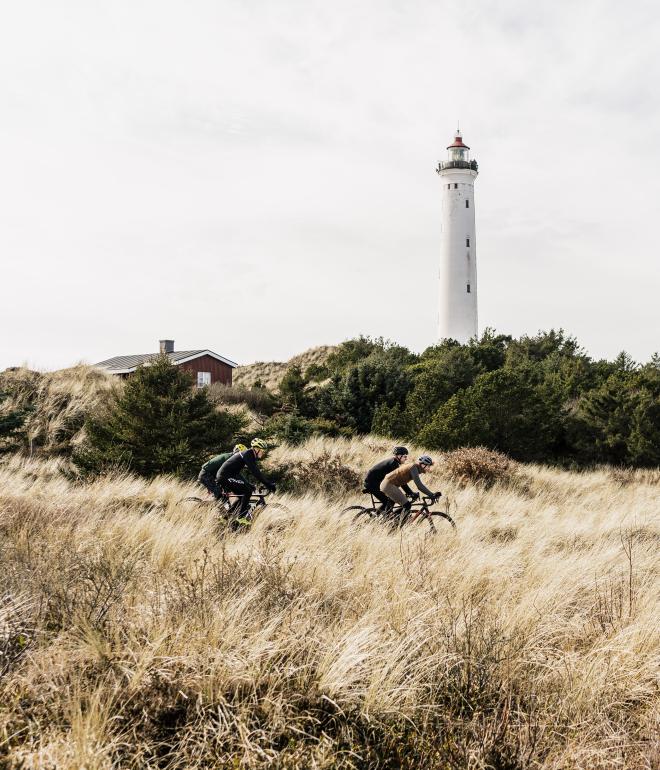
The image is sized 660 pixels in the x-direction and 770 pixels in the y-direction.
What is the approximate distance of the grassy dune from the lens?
10.3ft

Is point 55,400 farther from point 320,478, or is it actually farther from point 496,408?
point 496,408

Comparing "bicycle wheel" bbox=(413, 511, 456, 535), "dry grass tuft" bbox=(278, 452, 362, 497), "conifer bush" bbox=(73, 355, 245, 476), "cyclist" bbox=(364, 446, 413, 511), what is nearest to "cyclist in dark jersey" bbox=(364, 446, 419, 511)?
Answer: "cyclist" bbox=(364, 446, 413, 511)

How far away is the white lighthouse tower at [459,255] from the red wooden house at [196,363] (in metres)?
16.0

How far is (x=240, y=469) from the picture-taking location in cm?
901

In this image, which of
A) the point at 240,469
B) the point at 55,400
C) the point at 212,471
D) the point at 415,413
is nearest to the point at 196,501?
the point at 212,471

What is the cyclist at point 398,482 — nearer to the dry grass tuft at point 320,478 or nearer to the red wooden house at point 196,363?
the dry grass tuft at point 320,478

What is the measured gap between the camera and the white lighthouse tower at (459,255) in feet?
154

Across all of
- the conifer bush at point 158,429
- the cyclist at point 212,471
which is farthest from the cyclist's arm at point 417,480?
the conifer bush at point 158,429

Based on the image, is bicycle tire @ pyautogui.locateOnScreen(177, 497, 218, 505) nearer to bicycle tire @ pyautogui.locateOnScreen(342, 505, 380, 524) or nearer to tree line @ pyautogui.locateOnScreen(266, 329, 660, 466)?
bicycle tire @ pyautogui.locateOnScreen(342, 505, 380, 524)

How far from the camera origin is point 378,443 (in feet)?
71.9

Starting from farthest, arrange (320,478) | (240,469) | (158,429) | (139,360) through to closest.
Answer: (139,360) → (320,478) → (158,429) → (240,469)

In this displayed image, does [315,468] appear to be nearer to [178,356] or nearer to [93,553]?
[93,553]

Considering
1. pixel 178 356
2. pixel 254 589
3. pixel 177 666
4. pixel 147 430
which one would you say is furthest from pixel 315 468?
pixel 178 356

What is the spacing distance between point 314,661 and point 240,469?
216 inches
